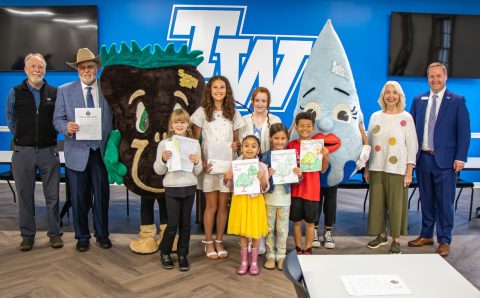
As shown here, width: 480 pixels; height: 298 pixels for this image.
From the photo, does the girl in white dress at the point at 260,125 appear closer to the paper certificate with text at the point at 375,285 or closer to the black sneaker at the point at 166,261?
the black sneaker at the point at 166,261

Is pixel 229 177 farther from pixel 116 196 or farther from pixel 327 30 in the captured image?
pixel 116 196

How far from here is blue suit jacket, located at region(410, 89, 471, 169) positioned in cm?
344

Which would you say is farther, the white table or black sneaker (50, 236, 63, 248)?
black sneaker (50, 236, 63, 248)

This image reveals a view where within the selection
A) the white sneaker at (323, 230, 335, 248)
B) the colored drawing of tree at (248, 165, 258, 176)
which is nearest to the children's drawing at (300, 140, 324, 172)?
the colored drawing of tree at (248, 165, 258, 176)

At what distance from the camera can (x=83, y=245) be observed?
11.6 ft

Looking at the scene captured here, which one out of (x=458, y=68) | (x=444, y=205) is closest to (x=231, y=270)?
(x=444, y=205)

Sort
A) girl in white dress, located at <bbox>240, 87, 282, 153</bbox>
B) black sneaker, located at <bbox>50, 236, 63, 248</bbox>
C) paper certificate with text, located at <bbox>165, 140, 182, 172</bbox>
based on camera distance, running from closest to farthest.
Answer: paper certificate with text, located at <bbox>165, 140, 182, 172</bbox>, girl in white dress, located at <bbox>240, 87, 282, 153</bbox>, black sneaker, located at <bbox>50, 236, 63, 248</bbox>

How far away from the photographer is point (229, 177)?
10.1ft

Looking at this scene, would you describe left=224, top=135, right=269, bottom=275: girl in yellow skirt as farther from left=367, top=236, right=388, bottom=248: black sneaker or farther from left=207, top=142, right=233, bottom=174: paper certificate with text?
left=367, top=236, right=388, bottom=248: black sneaker

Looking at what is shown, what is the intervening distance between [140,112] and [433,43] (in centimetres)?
493

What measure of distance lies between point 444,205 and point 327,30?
5.98ft

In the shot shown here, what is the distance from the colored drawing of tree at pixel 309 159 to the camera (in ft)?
10.2

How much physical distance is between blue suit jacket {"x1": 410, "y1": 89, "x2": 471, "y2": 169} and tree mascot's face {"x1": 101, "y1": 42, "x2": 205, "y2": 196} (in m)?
2.23

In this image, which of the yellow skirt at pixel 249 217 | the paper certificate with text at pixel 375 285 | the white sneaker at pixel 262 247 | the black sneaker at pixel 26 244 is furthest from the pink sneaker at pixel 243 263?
the black sneaker at pixel 26 244
